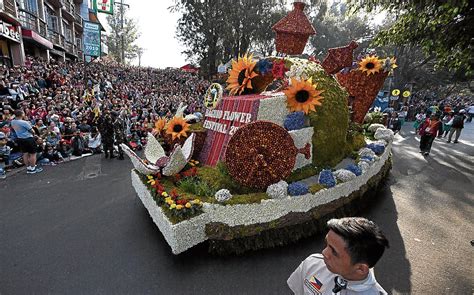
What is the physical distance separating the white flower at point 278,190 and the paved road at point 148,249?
865 millimetres

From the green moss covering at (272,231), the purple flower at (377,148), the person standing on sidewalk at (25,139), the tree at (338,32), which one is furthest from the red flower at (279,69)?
the tree at (338,32)

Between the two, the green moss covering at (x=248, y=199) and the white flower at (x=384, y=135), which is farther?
the white flower at (x=384, y=135)

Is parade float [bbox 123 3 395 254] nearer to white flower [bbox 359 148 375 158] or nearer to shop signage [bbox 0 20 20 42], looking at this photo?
white flower [bbox 359 148 375 158]

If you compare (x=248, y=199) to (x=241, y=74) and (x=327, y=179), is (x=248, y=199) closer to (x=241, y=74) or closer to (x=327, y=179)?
(x=327, y=179)

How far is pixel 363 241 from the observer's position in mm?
1455

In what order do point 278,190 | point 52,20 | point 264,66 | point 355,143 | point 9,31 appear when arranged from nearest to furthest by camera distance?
point 278,190 < point 264,66 < point 355,143 < point 9,31 < point 52,20

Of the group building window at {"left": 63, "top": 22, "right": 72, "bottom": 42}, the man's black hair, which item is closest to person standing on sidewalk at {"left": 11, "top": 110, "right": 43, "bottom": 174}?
the man's black hair

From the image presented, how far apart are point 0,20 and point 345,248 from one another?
58.7 ft

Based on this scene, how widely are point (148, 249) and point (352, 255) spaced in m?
3.57

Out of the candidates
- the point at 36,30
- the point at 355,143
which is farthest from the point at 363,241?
the point at 36,30

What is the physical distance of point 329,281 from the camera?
1.68 m

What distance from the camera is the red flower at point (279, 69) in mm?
6102

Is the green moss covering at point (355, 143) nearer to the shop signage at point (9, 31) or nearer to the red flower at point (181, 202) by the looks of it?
the red flower at point (181, 202)

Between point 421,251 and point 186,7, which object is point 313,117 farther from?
point 186,7
